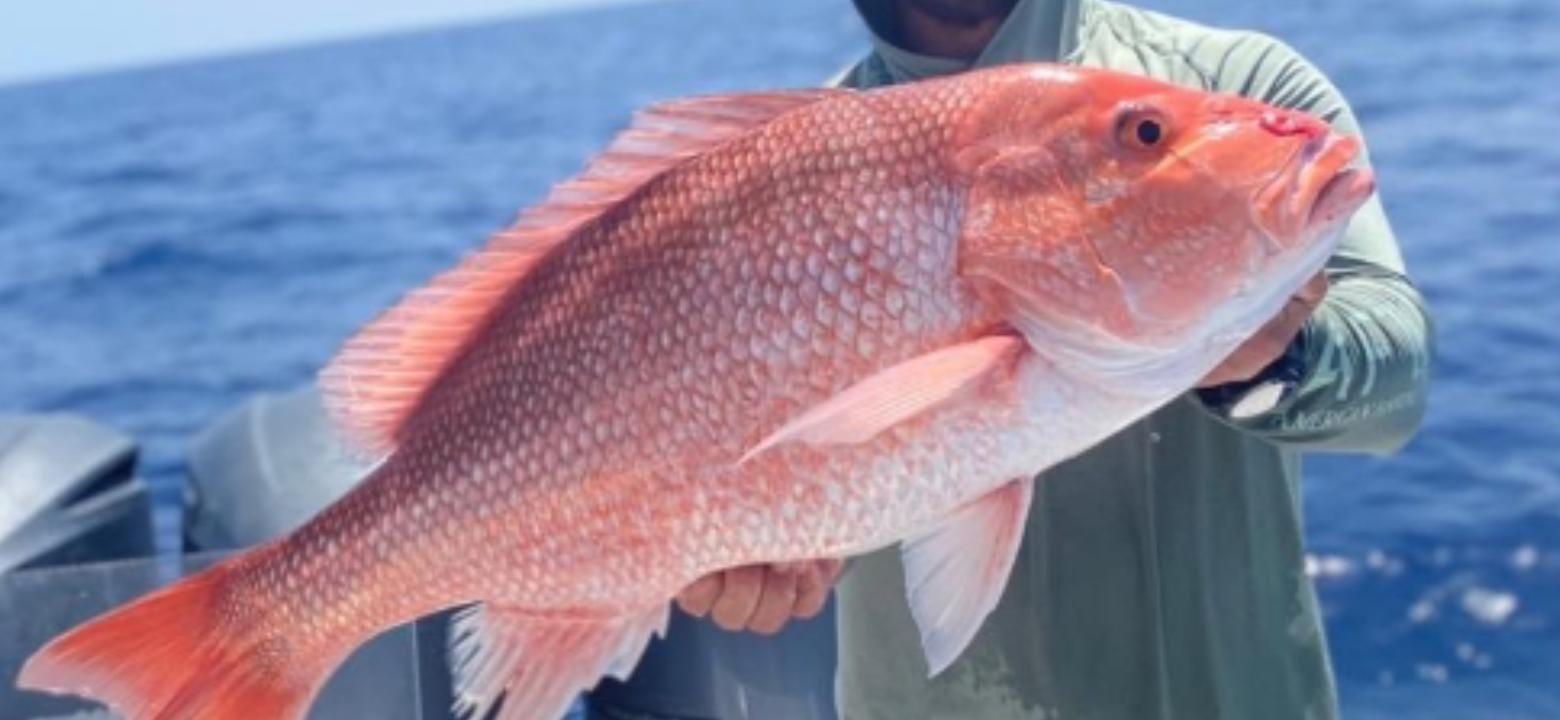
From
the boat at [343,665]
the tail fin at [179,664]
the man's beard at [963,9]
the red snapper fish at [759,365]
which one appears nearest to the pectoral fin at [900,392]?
the red snapper fish at [759,365]

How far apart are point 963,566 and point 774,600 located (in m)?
0.37

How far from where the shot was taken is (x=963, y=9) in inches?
100

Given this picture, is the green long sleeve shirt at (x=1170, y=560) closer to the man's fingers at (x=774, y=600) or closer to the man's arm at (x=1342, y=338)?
the man's arm at (x=1342, y=338)

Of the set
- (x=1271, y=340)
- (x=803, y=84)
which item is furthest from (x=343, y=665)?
(x=803, y=84)

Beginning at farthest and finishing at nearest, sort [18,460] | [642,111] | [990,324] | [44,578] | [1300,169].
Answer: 1. [18,460]
2. [44,578]
3. [642,111]
4. [990,324]
5. [1300,169]

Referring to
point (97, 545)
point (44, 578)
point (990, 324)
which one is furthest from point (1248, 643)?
point (97, 545)

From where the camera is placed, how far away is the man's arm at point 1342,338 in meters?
1.94

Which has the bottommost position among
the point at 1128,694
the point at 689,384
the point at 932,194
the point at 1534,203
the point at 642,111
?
the point at 1534,203

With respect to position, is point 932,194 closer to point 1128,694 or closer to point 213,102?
point 1128,694

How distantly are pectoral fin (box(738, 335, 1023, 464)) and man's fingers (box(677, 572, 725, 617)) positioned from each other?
0.45 meters

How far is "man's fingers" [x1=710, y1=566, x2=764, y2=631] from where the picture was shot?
2.14 metres

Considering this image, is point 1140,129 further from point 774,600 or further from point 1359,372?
point 774,600

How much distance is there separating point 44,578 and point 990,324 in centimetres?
231

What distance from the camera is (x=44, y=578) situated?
11.1 feet
